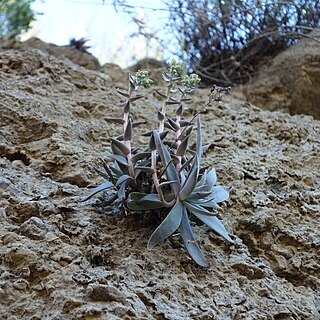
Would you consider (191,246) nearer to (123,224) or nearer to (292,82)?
(123,224)

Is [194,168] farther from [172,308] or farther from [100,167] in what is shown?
[100,167]

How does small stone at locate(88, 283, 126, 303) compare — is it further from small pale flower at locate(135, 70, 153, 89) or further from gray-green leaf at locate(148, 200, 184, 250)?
small pale flower at locate(135, 70, 153, 89)

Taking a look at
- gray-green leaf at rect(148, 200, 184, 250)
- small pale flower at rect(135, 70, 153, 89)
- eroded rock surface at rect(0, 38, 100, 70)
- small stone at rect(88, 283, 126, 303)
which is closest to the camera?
→ small stone at rect(88, 283, 126, 303)

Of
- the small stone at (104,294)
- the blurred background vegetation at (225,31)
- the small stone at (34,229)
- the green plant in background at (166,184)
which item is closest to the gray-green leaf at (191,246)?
the green plant in background at (166,184)

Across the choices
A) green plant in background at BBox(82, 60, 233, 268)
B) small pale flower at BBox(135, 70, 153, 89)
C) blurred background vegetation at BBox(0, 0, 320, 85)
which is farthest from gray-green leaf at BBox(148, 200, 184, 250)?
blurred background vegetation at BBox(0, 0, 320, 85)

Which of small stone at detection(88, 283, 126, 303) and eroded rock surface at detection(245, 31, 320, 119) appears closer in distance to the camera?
small stone at detection(88, 283, 126, 303)
